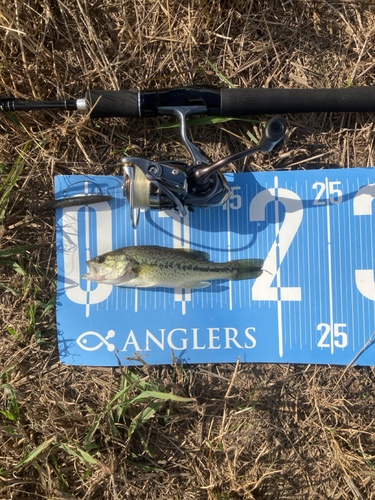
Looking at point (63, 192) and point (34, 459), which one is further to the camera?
point (63, 192)

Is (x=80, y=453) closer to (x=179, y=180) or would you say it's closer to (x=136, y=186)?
Result: (x=136, y=186)

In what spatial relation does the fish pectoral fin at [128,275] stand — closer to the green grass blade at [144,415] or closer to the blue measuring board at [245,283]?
the blue measuring board at [245,283]

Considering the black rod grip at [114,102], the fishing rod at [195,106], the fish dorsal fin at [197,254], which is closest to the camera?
the fishing rod at [195,106]

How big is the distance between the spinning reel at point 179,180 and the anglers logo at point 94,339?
39.4 inches

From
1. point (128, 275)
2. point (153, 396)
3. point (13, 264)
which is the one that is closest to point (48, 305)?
point (13, 264)

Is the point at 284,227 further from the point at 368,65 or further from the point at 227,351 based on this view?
the point at 368,65

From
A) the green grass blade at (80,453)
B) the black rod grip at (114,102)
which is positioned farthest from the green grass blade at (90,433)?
the black rod grip at (114,102)

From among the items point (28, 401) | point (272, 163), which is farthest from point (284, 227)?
point (28, 401)

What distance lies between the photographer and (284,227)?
2533 millimetres

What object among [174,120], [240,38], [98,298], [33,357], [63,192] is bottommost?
[33,357]

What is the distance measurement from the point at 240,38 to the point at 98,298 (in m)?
2.24

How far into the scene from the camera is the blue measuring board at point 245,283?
8.16 feet

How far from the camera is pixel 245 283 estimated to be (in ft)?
8.28

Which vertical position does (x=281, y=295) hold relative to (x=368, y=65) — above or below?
below
